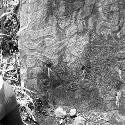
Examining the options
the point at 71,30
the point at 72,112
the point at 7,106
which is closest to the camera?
the point at 7,106

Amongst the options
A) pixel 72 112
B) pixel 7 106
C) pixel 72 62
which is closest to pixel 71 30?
pixel 72 62

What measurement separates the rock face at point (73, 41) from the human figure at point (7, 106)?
4.32 ft

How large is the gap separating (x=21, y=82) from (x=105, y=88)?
86cm

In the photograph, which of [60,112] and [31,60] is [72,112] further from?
[31,60]

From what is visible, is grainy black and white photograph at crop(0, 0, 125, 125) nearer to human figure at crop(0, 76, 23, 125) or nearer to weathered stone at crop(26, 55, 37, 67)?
weathered stone at crop(26, 55, 37, 67)

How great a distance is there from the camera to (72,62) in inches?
138

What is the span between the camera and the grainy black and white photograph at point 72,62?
3371mm

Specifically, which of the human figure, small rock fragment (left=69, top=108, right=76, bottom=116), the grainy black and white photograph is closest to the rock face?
the grainy black and white photograph

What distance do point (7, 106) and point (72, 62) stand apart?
4.86ft

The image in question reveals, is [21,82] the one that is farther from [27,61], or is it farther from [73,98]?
[73,98]

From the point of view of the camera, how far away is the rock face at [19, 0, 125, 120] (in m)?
3.36

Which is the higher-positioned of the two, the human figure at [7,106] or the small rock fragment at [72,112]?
the human figure at [7,106]

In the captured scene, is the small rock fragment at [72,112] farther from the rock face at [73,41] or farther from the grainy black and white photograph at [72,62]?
the rock face at [73,41]

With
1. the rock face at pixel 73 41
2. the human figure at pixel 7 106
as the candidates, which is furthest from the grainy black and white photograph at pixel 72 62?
the human figure at pixel 7 106
